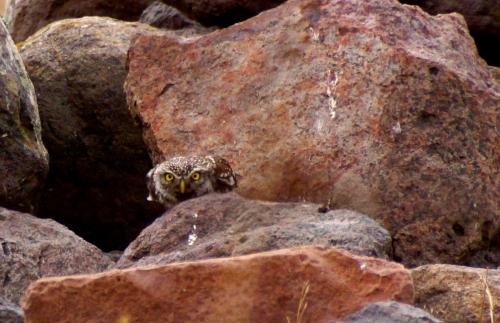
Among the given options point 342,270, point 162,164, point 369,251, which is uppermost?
point 342,270

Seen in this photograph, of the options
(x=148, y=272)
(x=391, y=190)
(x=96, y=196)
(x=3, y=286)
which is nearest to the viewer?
(x=148, y=272)

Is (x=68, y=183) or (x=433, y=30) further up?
(x=433, y=30)

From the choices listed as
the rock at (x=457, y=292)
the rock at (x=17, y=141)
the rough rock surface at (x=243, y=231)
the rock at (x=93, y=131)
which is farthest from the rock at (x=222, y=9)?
the rock at (x=457, y=292)

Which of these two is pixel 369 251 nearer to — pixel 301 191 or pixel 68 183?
pixel 301 191

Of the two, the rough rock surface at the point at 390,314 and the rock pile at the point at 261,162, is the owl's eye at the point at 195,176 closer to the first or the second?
the rock pile at the point at 261,162

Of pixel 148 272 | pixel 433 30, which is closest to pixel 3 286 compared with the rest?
pixel 148 272

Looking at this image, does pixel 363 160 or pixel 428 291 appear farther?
pixel 363 160

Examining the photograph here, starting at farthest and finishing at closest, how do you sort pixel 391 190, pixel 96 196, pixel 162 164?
pixel 96 196
pixel 162 164
pixel 391 190
